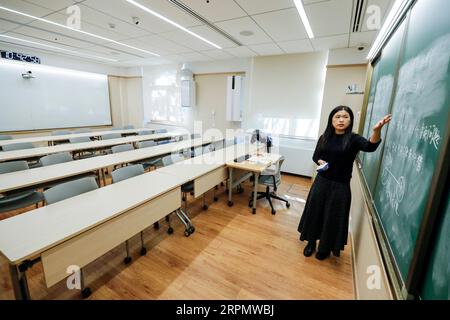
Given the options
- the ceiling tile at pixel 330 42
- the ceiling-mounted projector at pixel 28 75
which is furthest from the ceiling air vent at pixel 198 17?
the ceiling-mounted projector at pixel 28 75

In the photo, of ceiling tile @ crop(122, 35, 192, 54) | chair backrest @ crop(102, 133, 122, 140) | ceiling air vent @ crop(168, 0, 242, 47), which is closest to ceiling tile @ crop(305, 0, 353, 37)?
ceiling air vent @ crop(168, 0, 242, 47)

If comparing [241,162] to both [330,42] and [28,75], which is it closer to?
[330,42]

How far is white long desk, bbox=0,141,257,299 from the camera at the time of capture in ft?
4.12

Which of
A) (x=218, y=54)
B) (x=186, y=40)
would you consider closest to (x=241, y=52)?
(x=218, y=54)

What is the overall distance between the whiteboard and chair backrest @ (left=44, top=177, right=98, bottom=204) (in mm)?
5209

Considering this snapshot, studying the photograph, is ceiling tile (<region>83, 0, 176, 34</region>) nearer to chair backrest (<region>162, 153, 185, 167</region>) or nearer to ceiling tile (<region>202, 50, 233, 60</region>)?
ceiling tile (<region>202, 50, 233, 60</region>)

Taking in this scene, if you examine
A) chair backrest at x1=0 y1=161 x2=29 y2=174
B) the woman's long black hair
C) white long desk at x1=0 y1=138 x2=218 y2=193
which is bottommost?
white long desk at x1=0 y1=138 x2=218 y2=193

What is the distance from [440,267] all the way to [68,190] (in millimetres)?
2537
